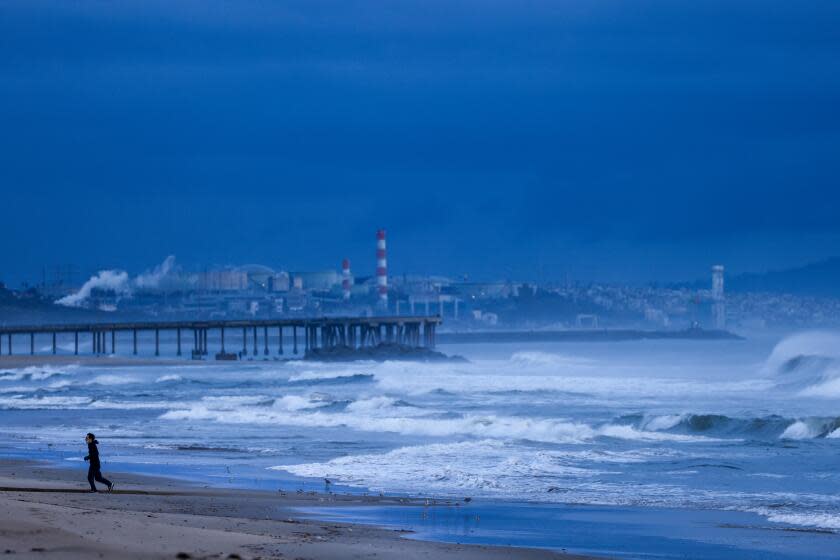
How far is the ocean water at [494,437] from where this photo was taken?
55.6 feet

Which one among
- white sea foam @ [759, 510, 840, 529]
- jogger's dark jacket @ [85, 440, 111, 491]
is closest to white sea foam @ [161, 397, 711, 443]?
white sea foam @ [759, 510, 840, 529]

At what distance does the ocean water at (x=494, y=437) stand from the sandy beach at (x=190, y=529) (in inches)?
49.7

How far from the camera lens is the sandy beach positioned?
10.5 metres

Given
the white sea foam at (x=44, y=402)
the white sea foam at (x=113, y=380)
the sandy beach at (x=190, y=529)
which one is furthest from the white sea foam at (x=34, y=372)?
the sandy beach at (x=190, y=529)

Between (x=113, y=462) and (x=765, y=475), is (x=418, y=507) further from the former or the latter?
(x=113, y=462)

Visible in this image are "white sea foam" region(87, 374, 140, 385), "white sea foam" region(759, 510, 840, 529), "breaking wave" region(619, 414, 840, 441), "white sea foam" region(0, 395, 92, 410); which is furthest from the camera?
"white sea foam" region(87, 374, 140, 385)

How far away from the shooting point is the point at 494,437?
83.3ft

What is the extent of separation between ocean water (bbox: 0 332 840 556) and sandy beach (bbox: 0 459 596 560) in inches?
49.7

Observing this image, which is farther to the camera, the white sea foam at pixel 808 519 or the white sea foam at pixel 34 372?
the white sea foam at pixel 34 372

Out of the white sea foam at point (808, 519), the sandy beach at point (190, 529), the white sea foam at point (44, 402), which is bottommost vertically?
the white sea foam at point (808, 519)

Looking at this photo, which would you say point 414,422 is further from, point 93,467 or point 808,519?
point 808,519

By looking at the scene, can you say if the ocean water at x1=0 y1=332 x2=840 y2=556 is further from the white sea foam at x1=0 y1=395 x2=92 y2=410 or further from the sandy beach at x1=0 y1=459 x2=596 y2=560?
the sandy beach at x1=0 y1=459 x2=596 y2=560

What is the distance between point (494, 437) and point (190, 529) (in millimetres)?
13920

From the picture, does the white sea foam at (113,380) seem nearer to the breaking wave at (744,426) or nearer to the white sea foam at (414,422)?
the white sea foam at (414,422)
